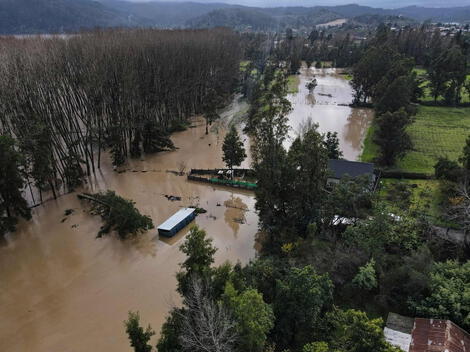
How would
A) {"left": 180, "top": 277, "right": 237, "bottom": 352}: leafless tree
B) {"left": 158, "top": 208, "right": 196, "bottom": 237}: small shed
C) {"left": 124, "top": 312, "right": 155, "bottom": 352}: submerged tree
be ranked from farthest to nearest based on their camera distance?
{"left": 158, "top": 208, "right": 196, "bottom": 237}: small shed < {"left": 124, "top": 312, "right": 155, "bottom": 352}: submerged tree < {"left": 180, "top": 277, "right": 237, "bottom": 352}: leafless tree

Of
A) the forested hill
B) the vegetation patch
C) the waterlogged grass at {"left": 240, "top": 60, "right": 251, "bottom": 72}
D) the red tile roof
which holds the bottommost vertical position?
the vegetation patch

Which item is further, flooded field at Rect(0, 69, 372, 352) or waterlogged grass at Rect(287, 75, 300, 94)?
waterlogged grass at Rect(287, 75, 300, 94)

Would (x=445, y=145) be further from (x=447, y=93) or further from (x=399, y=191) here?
(x=447, y=93)

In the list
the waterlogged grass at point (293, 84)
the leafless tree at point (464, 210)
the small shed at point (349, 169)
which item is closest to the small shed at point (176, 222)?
the small shed at point (349, 169)

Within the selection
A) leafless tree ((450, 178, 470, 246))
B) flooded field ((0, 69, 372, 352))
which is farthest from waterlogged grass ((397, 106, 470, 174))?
leafless tree ((450, 178, 470, 246))

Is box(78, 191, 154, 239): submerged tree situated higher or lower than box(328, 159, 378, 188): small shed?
lower

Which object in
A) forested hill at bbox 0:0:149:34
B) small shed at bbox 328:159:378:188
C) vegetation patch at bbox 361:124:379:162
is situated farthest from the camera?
forested hill at bbox 0:0:149:34

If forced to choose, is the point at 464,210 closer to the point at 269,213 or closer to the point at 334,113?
the point at 269,213

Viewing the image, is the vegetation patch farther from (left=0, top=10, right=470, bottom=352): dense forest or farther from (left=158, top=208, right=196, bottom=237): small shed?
(left=158, top=208, right=196, bottom=237): small shed
